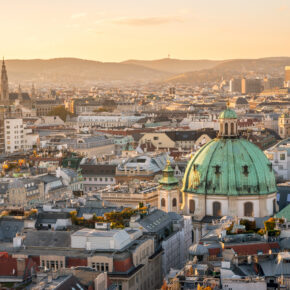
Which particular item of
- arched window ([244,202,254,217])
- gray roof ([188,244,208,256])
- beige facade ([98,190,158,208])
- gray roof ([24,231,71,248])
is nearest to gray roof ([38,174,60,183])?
beige facade ([98,190,158,208])

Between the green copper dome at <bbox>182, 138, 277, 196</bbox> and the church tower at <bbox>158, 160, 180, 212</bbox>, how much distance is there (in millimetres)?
1877

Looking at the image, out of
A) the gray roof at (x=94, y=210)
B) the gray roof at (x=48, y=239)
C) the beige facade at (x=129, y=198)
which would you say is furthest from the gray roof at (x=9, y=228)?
the beige facade at (x=129, y=198)

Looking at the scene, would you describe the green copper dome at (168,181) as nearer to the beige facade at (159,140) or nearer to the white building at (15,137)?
the beige facade at (159,140)

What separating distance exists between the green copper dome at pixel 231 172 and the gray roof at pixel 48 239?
569 inches

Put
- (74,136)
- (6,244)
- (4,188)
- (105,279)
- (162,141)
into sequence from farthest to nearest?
(74,136)
(162,141)
(4,188)
(6,244)
(105,279)

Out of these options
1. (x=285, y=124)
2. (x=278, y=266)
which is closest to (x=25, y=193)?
(x=278, y=266)

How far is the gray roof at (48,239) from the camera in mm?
55156

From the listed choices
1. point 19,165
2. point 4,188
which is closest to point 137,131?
point 19,165

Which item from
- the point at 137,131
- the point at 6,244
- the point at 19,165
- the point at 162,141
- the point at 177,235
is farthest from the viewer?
the point at 137,131

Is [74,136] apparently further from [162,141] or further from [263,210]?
[263,210]

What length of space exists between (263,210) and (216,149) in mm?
5922

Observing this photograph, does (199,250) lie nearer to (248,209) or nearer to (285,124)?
(248,209)

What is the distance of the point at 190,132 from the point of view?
14200 centimetres

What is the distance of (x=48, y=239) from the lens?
2201 inches
